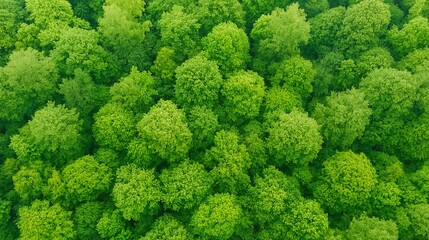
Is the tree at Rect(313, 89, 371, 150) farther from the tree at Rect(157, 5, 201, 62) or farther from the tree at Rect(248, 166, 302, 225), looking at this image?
the tree at Rect(157, 5, 201, 62)

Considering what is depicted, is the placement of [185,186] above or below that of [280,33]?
below

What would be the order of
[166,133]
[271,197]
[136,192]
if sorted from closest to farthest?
[136,192] → [166,133] → [271,197]

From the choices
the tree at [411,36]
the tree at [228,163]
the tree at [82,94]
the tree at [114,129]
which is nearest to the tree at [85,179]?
the tree at [114,129]

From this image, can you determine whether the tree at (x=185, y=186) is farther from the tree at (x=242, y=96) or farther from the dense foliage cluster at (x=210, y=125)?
the tree at (x=242, y=96)

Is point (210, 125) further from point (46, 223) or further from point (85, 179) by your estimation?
point (46, 223)

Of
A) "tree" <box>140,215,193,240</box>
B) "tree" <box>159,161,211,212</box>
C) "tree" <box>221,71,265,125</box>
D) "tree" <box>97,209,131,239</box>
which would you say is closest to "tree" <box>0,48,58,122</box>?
"tree" <box>97,209,131,239</box>

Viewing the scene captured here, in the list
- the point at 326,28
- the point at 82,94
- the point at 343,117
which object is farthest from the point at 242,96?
the point at 82,94

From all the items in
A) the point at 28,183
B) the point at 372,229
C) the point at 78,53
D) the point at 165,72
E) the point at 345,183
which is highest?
the point at 78,53

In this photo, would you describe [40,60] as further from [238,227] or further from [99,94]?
[238,227]
